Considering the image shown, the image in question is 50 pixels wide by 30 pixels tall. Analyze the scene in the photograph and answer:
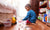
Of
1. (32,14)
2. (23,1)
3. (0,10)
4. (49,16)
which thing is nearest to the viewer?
(0,10)

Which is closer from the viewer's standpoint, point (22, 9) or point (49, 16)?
point (49, 16)

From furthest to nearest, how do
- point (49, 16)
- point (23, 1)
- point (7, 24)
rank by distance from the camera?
point (23, 1), point (49, 16), point (7, 24)

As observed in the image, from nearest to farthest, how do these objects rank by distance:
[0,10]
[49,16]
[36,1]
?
[0,10]
[49,16]
[36,1]

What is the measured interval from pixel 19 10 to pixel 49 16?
4.44m

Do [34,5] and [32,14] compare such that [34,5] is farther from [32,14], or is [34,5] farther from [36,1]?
[32,14]

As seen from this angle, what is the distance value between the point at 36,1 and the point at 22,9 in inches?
87.3

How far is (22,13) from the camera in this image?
18.9 ft

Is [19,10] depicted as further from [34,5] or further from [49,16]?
[49,16]

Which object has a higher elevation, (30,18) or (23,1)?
(23,1)

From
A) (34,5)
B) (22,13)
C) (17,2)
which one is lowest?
(22,13)

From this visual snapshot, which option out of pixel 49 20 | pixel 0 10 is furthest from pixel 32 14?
pixel 0 10

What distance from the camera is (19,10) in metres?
5.75

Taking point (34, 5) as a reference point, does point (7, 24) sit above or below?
below

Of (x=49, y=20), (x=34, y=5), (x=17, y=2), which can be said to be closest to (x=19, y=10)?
(x=17, y=2)
